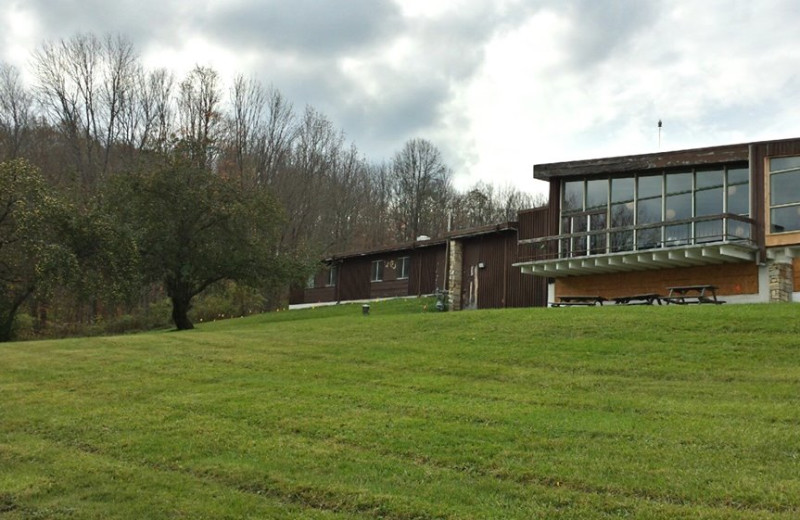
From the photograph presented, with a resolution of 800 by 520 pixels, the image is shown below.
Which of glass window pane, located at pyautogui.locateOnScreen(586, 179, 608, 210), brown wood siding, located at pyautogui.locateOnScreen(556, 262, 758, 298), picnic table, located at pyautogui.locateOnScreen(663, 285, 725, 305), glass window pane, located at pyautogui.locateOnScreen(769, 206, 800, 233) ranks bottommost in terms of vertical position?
picnic table, located at pyautogui.locateOnScreen(663, 285, 725, 305)

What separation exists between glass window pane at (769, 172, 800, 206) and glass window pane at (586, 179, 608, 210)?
528cm

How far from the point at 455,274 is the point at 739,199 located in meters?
11.4

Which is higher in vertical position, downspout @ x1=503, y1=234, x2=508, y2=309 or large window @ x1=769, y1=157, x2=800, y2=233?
large window @ x1=769, y1=157, x2=800, y2=233

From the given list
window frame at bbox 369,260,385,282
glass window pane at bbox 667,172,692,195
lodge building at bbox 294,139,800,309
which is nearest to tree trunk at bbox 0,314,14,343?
window frame at bbox 369,260,385,282

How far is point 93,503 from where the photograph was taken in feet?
20.7

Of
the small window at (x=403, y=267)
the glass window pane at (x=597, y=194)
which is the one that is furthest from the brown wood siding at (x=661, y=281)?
the small window at (x=403, y=267)

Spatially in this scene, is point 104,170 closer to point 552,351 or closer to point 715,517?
point 552,351

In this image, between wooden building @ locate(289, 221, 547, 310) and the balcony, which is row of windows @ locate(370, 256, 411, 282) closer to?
wooden building @ locate(289, 221, 547, 310)

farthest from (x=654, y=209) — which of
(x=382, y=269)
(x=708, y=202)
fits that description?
(x=382, y=269)

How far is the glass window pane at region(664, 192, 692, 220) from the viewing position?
69.9 feet

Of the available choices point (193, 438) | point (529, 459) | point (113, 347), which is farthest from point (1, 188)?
point (529, 459)

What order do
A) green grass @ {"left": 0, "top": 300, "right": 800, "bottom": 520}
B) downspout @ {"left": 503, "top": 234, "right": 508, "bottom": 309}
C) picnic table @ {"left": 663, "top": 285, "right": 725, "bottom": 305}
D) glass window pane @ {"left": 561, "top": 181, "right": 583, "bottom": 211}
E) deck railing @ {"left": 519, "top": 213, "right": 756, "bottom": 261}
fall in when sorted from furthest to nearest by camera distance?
1. downspout @ {"left": 503, "top": 234, "right": 508, "bottom": 309}
2. glass window pane @ {"left": 561, "top": 181, "right": 583, "bottom": 211}
3. deck railing @ {"left": 519, "top": 213, "right": 756, "bottom": 261}
4. picnic table @ {"left": 663, "top": 285, "right": 725, "bottom": 305}
5. green grass @ {"left": 0, "top": 300, "right": 800, "bottom": 520}

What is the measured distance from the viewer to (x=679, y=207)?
21516mm

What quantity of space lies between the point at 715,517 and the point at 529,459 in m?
1.94
